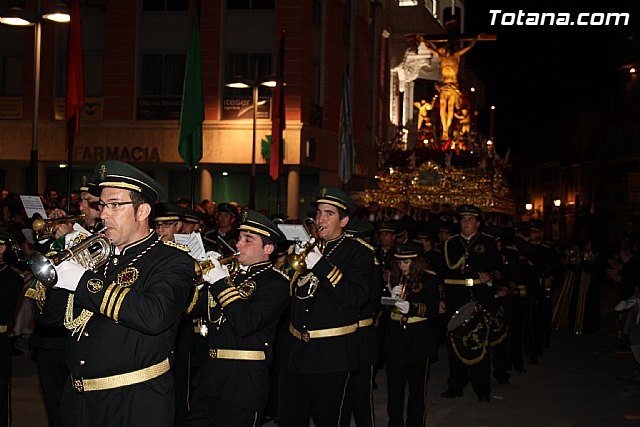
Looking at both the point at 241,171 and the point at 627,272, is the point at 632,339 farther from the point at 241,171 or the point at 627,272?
the point at 241,171

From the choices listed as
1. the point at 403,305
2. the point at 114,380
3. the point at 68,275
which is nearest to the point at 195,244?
the point at 114,380

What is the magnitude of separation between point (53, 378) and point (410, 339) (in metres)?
3.61

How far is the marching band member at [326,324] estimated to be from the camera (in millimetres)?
7285

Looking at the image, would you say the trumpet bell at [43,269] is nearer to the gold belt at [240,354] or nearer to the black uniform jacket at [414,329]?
the gold belt at [240,354]

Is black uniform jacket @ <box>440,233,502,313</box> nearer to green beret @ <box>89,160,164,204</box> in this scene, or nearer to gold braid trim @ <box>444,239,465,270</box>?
gold braid trim @ <box>444,239,465,270</box>

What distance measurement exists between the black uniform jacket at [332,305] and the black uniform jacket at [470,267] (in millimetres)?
4467

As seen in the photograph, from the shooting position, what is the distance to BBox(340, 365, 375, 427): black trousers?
8.35m

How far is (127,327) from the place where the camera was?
4.93 meters

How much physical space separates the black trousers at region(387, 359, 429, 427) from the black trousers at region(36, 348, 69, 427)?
3284 mm

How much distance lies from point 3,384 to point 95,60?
25300 mm

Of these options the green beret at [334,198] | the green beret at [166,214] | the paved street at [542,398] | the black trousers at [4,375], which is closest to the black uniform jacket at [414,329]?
the paved street at [542,398]

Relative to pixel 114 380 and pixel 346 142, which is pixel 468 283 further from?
pixel 346 142

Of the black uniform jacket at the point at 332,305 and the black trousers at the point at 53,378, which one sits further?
the black trousers at the point at 53,378

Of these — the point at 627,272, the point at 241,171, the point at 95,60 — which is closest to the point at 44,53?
the point at 95,60
